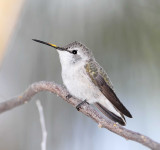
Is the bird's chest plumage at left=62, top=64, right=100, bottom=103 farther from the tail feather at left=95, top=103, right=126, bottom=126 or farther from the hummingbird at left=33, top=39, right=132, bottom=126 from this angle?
the tail feather at left=95, top=103, right=126, bottom=126

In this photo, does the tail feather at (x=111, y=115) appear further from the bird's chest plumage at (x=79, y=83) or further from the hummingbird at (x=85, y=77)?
the bird's chest plumage at (x=79, y=83)

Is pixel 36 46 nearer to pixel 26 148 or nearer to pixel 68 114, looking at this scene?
pixel 68 114

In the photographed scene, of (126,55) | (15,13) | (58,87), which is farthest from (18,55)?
(126,55)

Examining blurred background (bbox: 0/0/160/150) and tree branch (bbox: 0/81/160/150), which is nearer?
tree branch (bbox: 0/81/160/150)

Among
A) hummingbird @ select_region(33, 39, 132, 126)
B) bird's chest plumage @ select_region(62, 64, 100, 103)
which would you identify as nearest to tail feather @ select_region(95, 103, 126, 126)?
hummingbird @ select_region(33, 39, 132, 126)

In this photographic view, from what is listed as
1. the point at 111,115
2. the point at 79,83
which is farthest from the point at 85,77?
the point at 111,115
